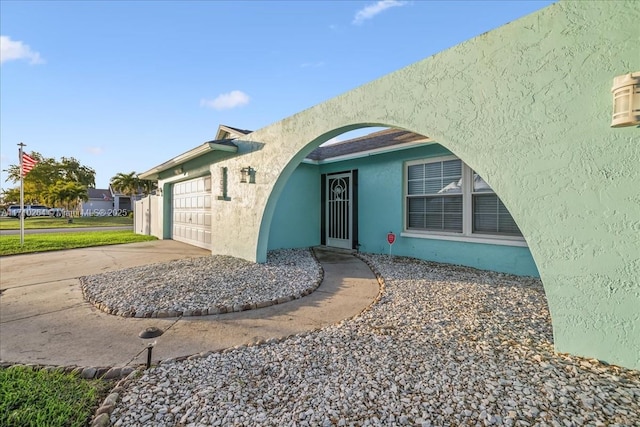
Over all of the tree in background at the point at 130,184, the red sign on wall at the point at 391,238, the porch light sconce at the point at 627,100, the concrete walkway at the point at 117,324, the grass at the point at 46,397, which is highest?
the tree in background at the point at 130,184

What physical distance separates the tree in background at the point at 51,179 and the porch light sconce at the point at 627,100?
40840mm

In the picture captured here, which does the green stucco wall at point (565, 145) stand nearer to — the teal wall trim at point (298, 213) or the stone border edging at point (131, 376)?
the stone border edging at point (131, 376)

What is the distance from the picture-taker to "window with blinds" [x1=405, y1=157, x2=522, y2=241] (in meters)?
6.71

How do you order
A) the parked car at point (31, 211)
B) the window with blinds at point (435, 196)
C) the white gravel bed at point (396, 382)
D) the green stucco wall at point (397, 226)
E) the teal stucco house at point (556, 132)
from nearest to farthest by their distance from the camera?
1. the white gravel bed at point (396, 382)
2. the teal stucco house at point (556, 132)
3. the green stucco wall at point (397, 226)
4. the window with blinds at point (435, 196)
5. the parked car at point (31, 211)

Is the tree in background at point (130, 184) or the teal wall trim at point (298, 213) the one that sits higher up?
the tree in background at point (130, 184)

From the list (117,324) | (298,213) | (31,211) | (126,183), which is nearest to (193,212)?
(298,213)

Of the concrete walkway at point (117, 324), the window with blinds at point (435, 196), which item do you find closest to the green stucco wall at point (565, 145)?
the concrete walkway at point (117, 324)

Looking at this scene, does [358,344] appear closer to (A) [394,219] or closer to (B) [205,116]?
(A) [394,219]

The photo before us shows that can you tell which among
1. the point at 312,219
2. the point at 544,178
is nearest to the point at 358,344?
the point at 544,178

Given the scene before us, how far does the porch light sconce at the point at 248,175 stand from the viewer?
756 centimetres

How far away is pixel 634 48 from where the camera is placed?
7.96 feet

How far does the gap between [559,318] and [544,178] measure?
55.4 inches

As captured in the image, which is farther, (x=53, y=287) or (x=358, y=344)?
(x=53, y=287)

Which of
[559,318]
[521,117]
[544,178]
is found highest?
[521,117]
